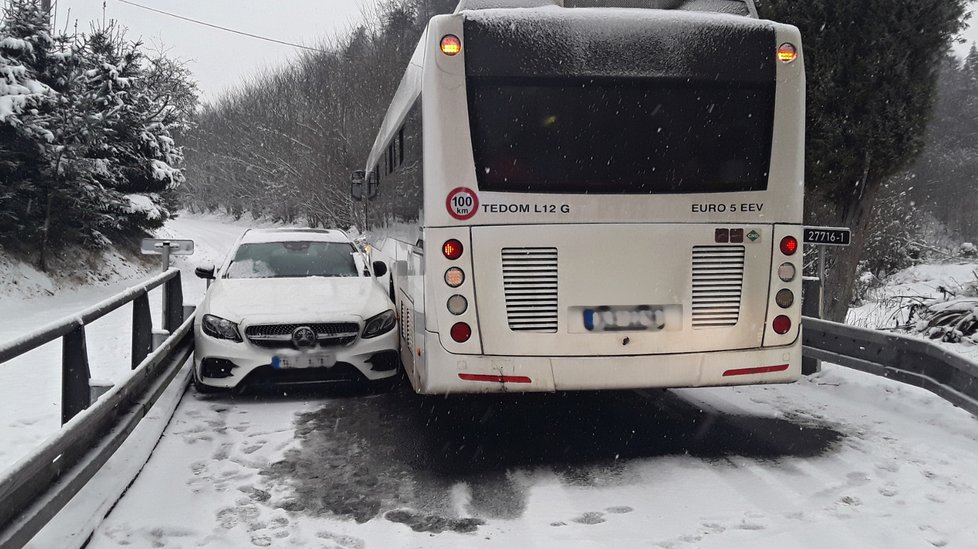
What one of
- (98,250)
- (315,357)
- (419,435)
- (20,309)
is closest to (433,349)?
(419,435)

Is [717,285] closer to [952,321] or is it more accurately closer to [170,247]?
[952,321]

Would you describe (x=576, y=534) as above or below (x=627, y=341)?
below

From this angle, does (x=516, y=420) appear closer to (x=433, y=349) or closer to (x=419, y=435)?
(x=419, y=435)

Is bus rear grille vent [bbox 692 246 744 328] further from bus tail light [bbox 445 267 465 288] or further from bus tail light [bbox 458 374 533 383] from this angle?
bus tail light [bbox 445 267 465 288]

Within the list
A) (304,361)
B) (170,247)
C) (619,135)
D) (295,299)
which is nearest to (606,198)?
(619,135)

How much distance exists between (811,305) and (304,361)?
5333mm

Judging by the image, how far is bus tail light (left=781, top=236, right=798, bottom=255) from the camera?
18.6 feet

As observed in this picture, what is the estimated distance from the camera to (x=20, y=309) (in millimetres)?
15516

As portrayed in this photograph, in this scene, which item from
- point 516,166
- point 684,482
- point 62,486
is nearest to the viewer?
point 62,486

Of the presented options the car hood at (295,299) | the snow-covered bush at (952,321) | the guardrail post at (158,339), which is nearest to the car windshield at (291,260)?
the car hood at (295,299)

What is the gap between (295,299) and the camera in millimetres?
7758

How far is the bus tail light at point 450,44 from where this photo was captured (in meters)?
5.33

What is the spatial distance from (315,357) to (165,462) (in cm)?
198

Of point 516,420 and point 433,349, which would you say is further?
point 516,420
